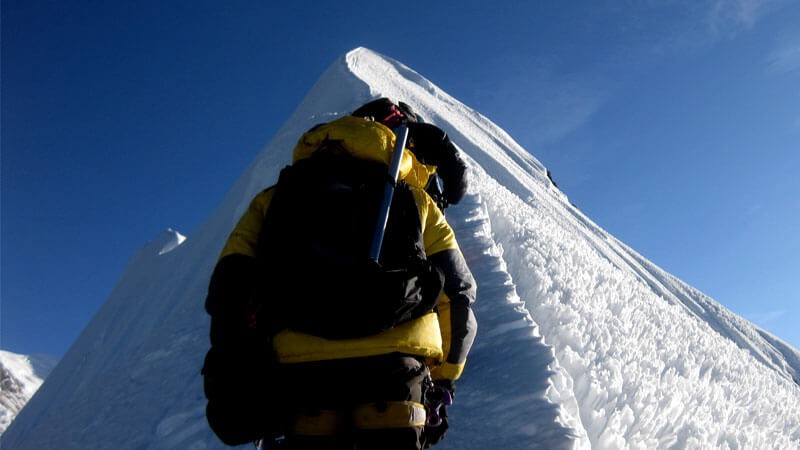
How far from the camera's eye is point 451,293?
214 centimetres

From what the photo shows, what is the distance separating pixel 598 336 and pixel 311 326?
2.78 metres

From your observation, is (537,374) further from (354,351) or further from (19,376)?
(19,376)

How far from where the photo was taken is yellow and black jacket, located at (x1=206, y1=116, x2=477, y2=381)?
172 cm

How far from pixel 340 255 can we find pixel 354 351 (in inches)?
13.4

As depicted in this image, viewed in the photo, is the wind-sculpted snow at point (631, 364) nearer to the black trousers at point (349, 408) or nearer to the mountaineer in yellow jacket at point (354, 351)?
the mountaineer in yellow jacket at point (354, 351)

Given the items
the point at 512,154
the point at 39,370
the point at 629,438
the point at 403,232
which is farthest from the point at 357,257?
the point at 39,370

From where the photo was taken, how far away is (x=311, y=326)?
5.56ft

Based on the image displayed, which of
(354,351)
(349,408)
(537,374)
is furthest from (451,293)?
(537,374)

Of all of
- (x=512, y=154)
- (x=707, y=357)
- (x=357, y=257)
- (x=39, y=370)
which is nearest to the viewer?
(x=357, y=257)

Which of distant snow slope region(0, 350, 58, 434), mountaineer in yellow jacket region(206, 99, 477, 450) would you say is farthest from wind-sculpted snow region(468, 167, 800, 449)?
distant snow slope region(0, 350, 58, 434)

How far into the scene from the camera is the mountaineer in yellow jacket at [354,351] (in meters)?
1.64

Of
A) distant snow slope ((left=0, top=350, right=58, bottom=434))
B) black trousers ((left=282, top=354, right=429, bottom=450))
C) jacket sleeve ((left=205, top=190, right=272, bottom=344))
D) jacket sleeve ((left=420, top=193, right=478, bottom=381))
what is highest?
jacket sleeve ((left=420, top=193, right=478, bottom=381))

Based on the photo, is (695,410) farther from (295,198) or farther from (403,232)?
(295,198)

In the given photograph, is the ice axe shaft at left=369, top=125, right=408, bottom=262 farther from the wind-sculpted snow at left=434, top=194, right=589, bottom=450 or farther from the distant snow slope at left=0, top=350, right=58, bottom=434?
the distant snow slope at left=0, top=350, right=58, bottom=434
